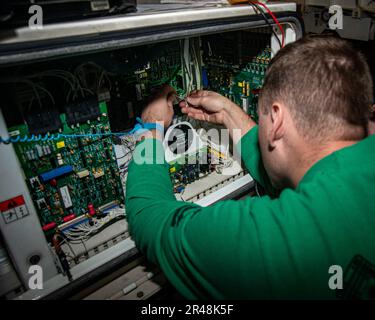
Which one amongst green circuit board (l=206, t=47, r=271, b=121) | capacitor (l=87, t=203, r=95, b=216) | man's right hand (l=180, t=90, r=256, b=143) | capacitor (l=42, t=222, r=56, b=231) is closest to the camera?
capacitor (l=42, t=222, r=56, b=231)

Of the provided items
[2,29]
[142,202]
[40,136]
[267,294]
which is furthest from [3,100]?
[267,294]

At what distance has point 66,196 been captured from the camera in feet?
3.59

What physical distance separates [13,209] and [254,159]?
0.85 m

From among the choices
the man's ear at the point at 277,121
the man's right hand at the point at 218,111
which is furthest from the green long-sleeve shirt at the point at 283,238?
the man's right hand at the point at 218,111

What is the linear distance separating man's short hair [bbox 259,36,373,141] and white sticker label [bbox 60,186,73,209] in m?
0.79

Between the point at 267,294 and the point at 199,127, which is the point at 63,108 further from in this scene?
the point at 267,294

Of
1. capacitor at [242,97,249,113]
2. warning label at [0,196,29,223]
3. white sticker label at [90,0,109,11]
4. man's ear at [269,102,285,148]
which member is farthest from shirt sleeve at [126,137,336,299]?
capacitor at [242,97,249,113]

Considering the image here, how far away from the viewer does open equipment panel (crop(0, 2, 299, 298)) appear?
3.02 ft

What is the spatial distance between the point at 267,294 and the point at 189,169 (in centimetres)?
81

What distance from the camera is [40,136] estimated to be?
3.10ft

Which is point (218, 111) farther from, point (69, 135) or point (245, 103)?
point (69, 135)

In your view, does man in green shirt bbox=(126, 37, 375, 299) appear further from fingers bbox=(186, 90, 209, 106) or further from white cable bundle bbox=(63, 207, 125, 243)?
fingers bbox=(186, 90, 209, 106)

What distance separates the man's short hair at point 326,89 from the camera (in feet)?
2.39

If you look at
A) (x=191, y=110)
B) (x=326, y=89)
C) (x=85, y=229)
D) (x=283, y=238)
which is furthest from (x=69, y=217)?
(x=326, y=89)
